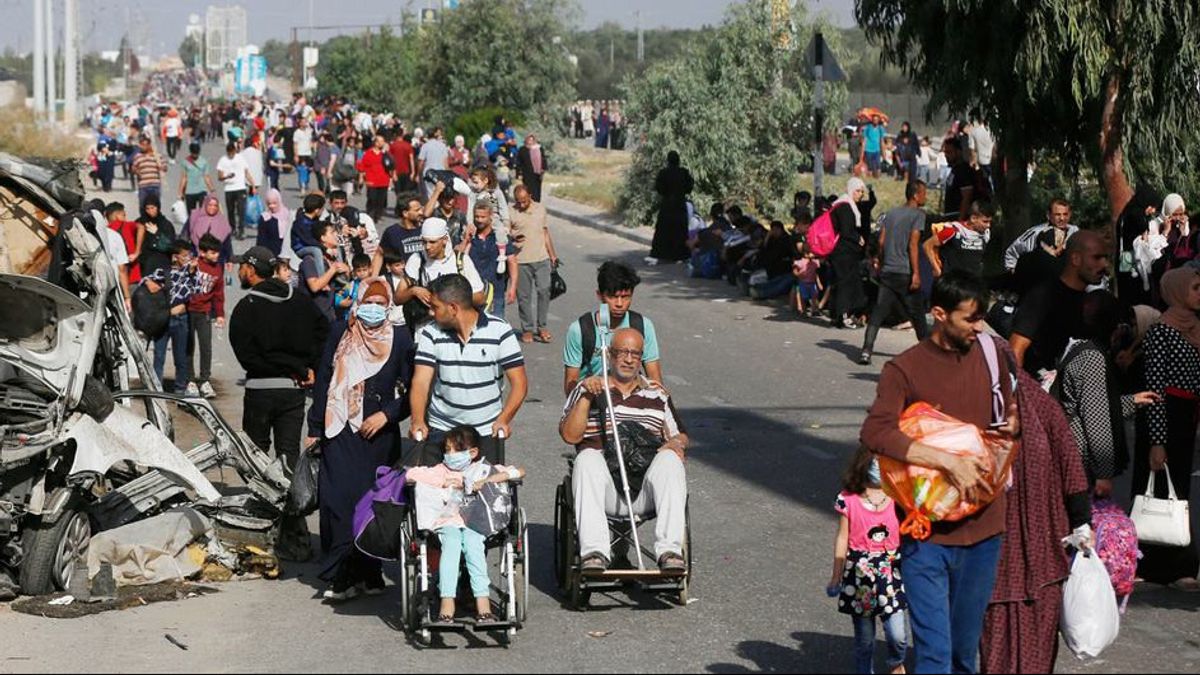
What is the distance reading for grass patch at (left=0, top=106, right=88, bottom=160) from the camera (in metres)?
45.9

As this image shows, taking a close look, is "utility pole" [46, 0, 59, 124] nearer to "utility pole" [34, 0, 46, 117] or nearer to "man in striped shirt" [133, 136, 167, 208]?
"utility pole" [34, 0, 46, 117]

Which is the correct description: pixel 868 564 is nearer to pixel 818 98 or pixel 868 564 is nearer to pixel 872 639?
pixel 872 639

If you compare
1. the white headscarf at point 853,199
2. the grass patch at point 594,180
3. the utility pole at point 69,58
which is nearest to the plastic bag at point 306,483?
the white headscarf at point 853,199

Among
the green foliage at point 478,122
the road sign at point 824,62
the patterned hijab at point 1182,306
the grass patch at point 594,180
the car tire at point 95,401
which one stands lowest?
the grass patch at point 594,180

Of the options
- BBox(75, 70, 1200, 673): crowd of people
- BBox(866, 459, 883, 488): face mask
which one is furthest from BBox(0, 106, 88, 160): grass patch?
BBox(866, 459, 883, 488): face mask

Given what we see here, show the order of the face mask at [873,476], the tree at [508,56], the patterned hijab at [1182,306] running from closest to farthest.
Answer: the face mask at [873,476]
the patterned hijab at [1182,306]
the tree at [508,56]

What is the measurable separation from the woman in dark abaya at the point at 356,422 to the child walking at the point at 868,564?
280cm

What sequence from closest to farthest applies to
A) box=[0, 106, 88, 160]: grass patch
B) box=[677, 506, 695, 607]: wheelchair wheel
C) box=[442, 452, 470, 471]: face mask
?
box=[442, 452, 470, 471]: face mask → box=[677, 506, 695, 607]: wheelchair wheel → box=[0, 106, 88, 160]: grass patch

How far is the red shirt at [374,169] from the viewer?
32.2m

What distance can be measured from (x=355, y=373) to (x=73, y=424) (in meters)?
1.59

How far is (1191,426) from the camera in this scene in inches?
376

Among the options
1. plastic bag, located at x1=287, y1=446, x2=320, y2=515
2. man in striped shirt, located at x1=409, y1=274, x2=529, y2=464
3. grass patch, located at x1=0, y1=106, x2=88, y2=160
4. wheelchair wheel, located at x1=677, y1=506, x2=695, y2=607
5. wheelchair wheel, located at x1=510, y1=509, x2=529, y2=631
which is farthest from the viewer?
grass patch, located at x1=0, y1=106, x2=88, y2=160

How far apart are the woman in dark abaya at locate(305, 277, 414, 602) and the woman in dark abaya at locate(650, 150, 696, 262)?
56.7ft

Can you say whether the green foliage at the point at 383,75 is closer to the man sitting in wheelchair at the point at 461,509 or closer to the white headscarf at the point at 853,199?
the white headscarf at the point at 853,199
